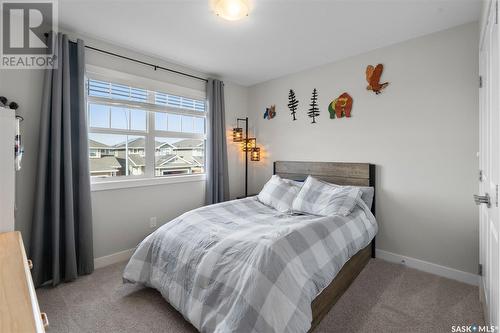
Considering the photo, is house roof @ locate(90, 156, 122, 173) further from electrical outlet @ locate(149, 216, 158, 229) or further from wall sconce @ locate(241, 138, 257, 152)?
wall sconce @ locate(241, 138, 257, 152)

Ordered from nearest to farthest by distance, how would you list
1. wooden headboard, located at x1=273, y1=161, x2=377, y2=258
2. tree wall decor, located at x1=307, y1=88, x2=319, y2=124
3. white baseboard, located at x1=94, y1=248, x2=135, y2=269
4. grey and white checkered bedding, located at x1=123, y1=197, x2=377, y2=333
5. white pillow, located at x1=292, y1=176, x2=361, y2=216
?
grey and white checkered bedding, located at x1=123, y1=197, x2=377, y2=333
white pillow, located at x1=292, y1=176, x2=361, y2=216
white baseboard, located at x1=94, y1=248, x2=135, y2=269
wooden headboard, located at x1=273, y1=161, x2=377, y2=258
tree wall decor, located at x1=307, y1=88, x2=319, y2=124

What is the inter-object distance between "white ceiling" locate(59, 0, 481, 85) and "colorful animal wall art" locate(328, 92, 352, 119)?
0.51m

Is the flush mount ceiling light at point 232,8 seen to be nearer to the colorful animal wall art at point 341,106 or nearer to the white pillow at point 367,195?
the colorful animal wall art at point 341,106

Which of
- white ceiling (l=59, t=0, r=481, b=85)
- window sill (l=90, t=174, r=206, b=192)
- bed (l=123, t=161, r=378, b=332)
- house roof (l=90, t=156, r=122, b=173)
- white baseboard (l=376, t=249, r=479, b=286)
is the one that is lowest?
white baseboard (l=376, t=249, r=479, b=286)

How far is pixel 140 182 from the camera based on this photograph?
297cm

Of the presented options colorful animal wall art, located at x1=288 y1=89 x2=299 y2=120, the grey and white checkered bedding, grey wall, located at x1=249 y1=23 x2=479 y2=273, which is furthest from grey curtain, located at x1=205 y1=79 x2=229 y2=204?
grey wall, located at x1=249 y1=23 x2=479 y2=273

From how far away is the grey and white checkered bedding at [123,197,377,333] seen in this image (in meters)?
1.39

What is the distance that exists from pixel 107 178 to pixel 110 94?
3.14 feet

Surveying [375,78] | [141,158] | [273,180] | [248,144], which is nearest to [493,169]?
[375,78]

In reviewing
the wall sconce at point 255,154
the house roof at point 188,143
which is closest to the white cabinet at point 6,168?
the house roof at point 188,143

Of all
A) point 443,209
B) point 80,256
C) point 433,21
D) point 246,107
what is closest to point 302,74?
point 246,107

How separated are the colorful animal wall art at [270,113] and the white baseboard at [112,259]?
2.73 metres

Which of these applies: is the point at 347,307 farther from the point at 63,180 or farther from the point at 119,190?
the point at 63,180

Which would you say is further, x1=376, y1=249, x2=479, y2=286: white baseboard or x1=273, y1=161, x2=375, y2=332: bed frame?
x1=376, y1=249, x2=479, y2=286: white baseboard
